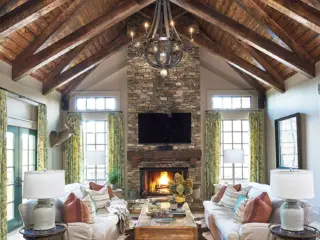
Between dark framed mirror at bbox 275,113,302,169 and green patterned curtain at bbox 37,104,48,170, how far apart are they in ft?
18.0

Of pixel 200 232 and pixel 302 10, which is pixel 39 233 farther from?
pixel 302 10

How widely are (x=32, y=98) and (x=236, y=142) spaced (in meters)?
5.50

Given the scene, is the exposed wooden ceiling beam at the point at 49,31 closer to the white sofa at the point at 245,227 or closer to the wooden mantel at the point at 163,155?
the wooden mantel at the point at 163,155

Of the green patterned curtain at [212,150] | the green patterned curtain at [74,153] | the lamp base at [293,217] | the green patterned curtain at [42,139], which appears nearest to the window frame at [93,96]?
the green patterned curtain at [74,153]

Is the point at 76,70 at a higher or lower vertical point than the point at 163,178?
higher

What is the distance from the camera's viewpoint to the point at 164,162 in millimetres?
9953

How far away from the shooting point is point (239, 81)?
408 inches

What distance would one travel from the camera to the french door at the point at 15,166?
288 inches

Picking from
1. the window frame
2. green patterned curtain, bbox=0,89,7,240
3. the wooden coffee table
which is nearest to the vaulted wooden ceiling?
green patterned curtain, bbox=0,89,7,240

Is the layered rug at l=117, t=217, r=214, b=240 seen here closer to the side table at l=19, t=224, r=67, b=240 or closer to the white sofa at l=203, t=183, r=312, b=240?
the white sofa at l=203, t=183, r=312, b=240

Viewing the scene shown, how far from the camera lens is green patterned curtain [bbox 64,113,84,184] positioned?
10008 mm

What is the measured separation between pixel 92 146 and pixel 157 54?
5.69m

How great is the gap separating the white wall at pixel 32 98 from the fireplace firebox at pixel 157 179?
2.29 meters

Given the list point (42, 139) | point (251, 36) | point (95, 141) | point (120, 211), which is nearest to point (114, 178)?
point (95, 141)
